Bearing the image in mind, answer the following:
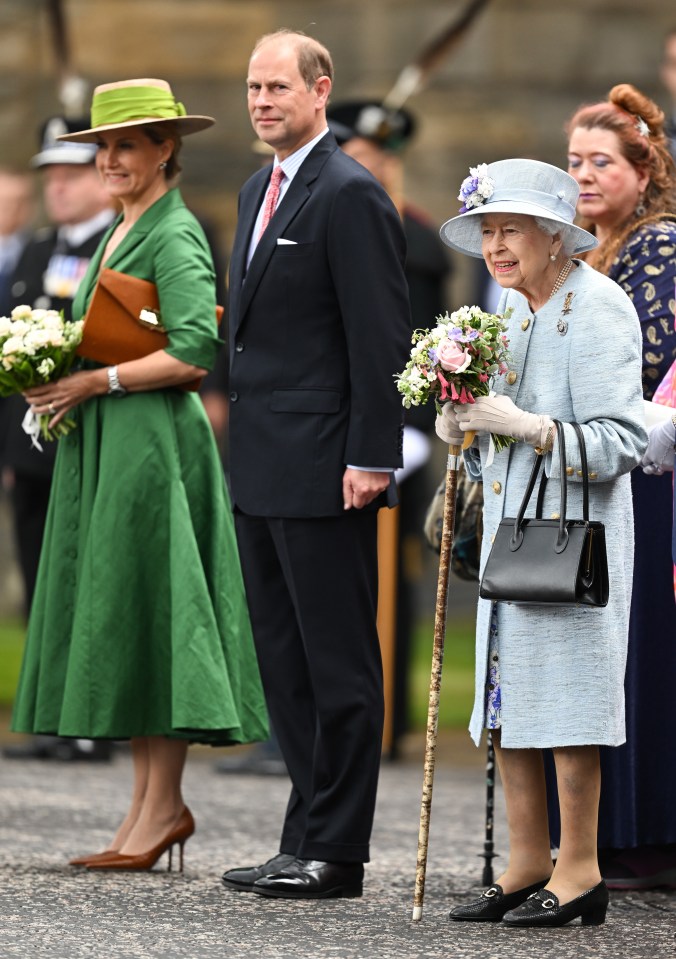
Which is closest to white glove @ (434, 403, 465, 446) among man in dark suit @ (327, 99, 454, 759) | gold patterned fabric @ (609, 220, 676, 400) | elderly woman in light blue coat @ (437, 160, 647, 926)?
elderly woman in light blue coat @ (437, 160, 647, 926)

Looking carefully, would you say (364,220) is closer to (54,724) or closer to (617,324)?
(617,324)

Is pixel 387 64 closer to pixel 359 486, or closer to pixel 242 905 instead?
pixel 359 486

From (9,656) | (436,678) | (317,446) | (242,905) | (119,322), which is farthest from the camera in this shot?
(9,656)

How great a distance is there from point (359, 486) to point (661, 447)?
29.8 inches

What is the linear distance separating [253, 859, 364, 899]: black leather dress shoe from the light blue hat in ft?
5.40

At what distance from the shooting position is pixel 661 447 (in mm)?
4980

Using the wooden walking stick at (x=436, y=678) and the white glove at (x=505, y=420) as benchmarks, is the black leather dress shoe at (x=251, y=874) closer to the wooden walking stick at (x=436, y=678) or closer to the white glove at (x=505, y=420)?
the wooden walking stick at (x=436, y=678)

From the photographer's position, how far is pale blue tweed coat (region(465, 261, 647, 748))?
189 inches

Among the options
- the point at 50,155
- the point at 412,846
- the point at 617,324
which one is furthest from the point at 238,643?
the point at 50,155

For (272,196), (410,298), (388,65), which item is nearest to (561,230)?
(272,196)

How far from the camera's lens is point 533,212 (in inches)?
191

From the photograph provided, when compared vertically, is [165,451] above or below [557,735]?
above

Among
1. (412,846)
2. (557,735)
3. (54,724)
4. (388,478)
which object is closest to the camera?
(557,735)

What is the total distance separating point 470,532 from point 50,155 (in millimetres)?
3537
